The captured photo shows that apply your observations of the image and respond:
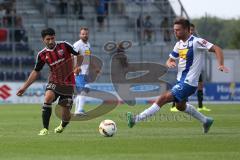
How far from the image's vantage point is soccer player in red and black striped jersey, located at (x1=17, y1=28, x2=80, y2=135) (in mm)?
15523

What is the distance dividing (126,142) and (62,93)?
8.80 ft

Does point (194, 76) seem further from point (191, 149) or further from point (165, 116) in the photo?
point (165, 116)

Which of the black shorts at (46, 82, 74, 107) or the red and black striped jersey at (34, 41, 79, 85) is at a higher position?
the red and black striped jersey at (34, 41, 79, 85)

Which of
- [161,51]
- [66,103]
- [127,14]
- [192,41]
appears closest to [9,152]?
[66,103]

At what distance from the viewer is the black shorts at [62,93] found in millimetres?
15742

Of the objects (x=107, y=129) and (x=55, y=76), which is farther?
(x=55, y=76)

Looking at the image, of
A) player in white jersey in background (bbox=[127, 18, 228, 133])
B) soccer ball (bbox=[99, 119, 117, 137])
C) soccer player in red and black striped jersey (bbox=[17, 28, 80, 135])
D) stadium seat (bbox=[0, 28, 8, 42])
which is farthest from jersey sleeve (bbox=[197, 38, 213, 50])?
stadium seat (bbox=[0, 28, 8, 42])

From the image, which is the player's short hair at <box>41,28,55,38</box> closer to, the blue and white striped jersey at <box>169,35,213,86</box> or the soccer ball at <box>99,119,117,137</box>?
the soccer ball at <box>99,119,117,137</box>

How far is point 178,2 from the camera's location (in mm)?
40312

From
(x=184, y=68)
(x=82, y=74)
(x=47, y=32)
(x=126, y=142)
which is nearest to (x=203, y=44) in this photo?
(x=184, y=68)

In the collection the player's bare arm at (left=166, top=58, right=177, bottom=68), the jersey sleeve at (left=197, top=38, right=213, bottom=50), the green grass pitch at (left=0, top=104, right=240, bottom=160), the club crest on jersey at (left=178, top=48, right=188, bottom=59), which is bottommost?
the green grass pitch at (left=0, top=104, right=240, bottom=160)

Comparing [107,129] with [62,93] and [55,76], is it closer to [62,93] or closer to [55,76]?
[62,93]

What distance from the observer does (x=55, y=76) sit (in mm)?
15852

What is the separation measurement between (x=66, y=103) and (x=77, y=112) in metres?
6.53
